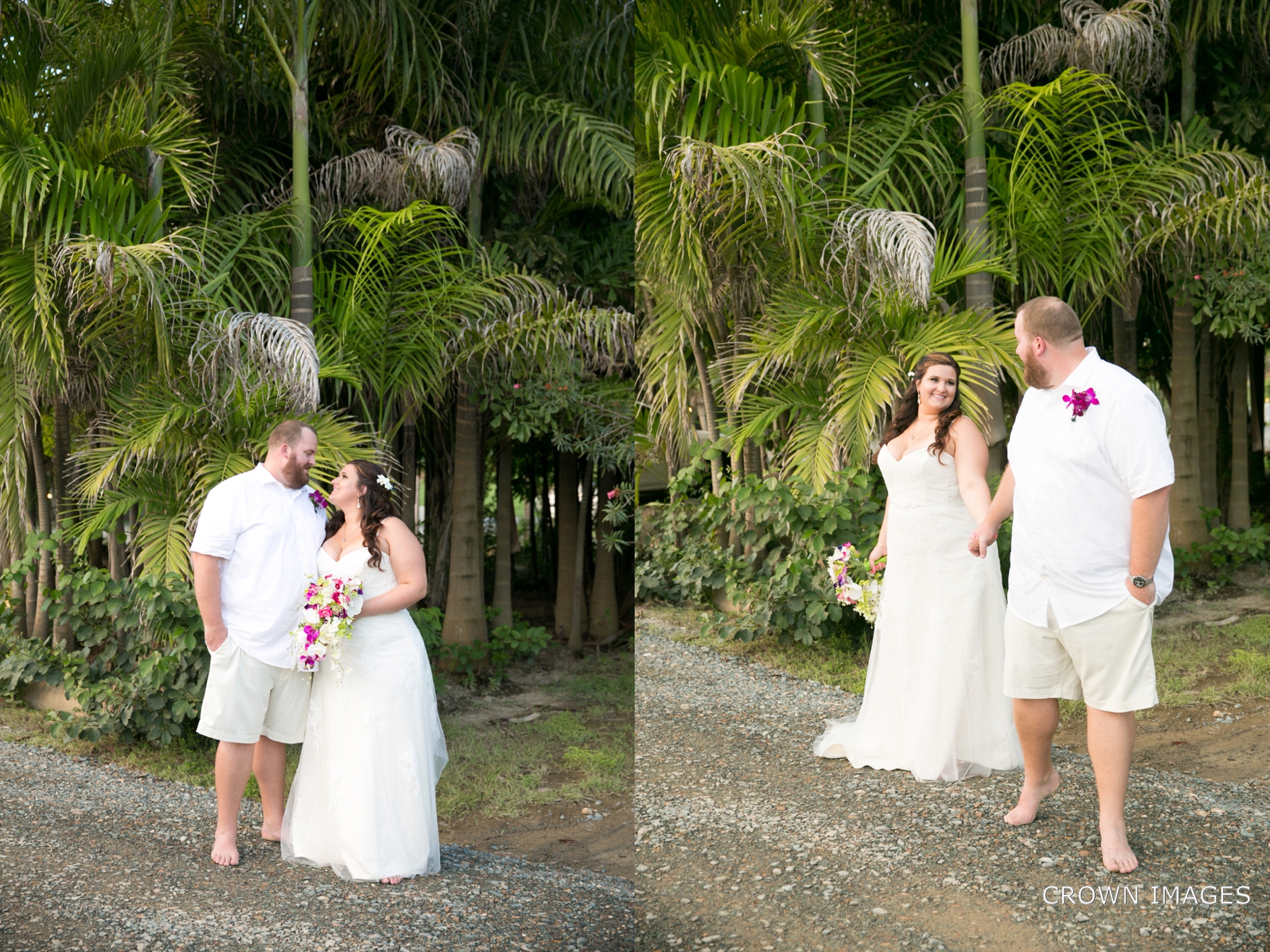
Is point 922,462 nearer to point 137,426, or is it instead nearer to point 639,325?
point 639,325

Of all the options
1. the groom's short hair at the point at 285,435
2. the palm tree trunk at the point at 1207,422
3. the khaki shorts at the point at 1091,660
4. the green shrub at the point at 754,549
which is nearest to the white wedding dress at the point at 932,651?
the green shrub at the point at 754,549

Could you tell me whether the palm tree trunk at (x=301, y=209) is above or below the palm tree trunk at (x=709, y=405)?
above

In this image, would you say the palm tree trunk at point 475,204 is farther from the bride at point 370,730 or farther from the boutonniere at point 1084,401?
the boutonniere at point 1084,401

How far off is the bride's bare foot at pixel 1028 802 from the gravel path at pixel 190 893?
103 cm

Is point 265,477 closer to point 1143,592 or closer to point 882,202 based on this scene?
point 882,202

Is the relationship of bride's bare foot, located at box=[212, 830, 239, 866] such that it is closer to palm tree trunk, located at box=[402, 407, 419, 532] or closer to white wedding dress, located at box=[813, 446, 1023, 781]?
palm tree trunk, located at box=[402, 407, 419, 532]

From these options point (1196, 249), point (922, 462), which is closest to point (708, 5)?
point (922, 462)

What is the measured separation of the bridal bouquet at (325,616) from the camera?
2.54 metres

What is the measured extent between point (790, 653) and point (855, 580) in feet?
0.88

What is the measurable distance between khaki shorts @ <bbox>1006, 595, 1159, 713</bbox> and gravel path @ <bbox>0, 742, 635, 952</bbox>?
1.23 m

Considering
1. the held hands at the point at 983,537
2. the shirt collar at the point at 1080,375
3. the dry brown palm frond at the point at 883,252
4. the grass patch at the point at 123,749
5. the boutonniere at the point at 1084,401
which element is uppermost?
the dry brown palm frond at the point at 883,252

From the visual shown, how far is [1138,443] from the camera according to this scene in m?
1.99

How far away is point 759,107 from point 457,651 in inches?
80.9

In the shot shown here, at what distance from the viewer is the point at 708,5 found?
7.80 feet
